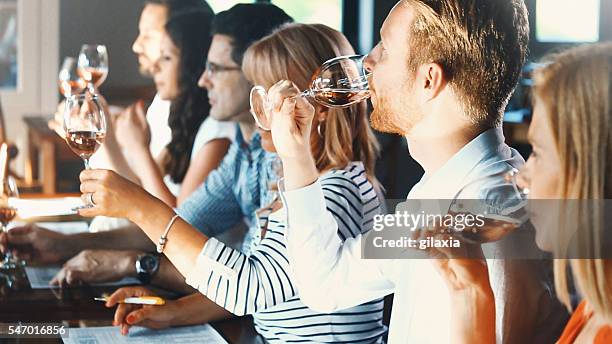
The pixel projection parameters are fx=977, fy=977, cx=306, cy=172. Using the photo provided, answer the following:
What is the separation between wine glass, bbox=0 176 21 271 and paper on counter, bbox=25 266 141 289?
0.14 ft

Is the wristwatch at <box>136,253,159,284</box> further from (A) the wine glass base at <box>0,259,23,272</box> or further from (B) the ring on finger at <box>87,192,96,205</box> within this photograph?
(B) the ring on finger at <box>87,192,96,205</box>

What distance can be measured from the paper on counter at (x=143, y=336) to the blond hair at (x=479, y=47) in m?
0.65

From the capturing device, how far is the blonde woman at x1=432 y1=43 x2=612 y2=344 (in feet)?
4.17

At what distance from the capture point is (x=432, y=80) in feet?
4.65

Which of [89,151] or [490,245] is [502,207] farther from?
[89,151]

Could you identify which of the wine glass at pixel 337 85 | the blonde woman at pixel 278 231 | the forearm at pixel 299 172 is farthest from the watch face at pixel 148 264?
the forearm at pixel 299 172

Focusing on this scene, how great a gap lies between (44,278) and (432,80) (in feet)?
3.66

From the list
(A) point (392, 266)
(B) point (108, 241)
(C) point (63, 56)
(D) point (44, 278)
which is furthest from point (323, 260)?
(C) point (63, 56)

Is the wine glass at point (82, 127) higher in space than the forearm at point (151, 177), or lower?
higher

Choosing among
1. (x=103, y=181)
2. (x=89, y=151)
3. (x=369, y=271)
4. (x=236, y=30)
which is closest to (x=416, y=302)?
(x=369, y=271)

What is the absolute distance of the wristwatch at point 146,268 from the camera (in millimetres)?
2088

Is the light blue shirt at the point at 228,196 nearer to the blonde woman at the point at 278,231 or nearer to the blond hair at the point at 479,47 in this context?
the blonde woman at the point at 278,231

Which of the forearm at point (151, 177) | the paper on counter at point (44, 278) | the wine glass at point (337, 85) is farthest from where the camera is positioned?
the forearm at point (151, 177)

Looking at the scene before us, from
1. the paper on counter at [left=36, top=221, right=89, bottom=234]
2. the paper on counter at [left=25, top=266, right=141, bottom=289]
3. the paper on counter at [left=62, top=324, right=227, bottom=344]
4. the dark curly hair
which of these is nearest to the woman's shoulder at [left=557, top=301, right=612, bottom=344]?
the paper on counter at [left=62, top=324, right=227, bottom=344]
